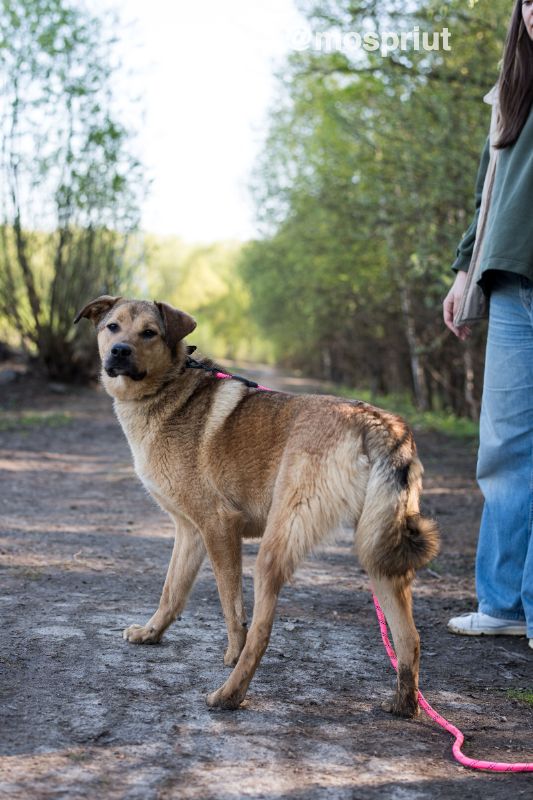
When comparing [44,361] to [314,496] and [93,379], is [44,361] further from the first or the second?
[314,496]

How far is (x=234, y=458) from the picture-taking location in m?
3.84

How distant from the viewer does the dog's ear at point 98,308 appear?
455 cm

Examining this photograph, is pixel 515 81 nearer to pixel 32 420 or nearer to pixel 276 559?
pixel 276 559

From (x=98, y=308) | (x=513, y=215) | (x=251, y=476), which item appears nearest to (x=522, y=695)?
(x=251, y=476)

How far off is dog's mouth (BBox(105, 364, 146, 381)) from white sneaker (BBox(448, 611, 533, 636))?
7.26 ft

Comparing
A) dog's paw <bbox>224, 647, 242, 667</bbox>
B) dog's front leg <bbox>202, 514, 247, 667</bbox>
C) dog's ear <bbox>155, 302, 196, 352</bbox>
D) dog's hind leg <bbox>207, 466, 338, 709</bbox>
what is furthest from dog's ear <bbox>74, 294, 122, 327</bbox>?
dog's paw <bbox>224, 647, 242, 667</bbox>

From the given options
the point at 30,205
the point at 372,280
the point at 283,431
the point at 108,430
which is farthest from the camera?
the point at 372,280

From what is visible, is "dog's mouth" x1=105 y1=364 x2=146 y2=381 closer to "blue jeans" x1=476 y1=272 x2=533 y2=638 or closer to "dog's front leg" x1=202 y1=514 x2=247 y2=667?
"dog's front leg" x1=202 y1=514 x2=247 y2=667

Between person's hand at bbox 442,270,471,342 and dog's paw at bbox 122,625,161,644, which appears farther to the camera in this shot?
person's hand at bbox 442,270,471,342

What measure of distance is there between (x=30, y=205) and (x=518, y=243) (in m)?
14.3

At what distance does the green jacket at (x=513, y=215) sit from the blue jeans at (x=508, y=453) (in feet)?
0.53

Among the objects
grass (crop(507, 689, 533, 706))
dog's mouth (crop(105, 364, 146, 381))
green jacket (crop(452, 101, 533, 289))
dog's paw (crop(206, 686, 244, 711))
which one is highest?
green jacket (crop(452, 101, 533, 289))

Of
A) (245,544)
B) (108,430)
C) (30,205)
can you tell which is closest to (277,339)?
(30,205)

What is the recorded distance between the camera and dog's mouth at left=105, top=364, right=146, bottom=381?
422cm
